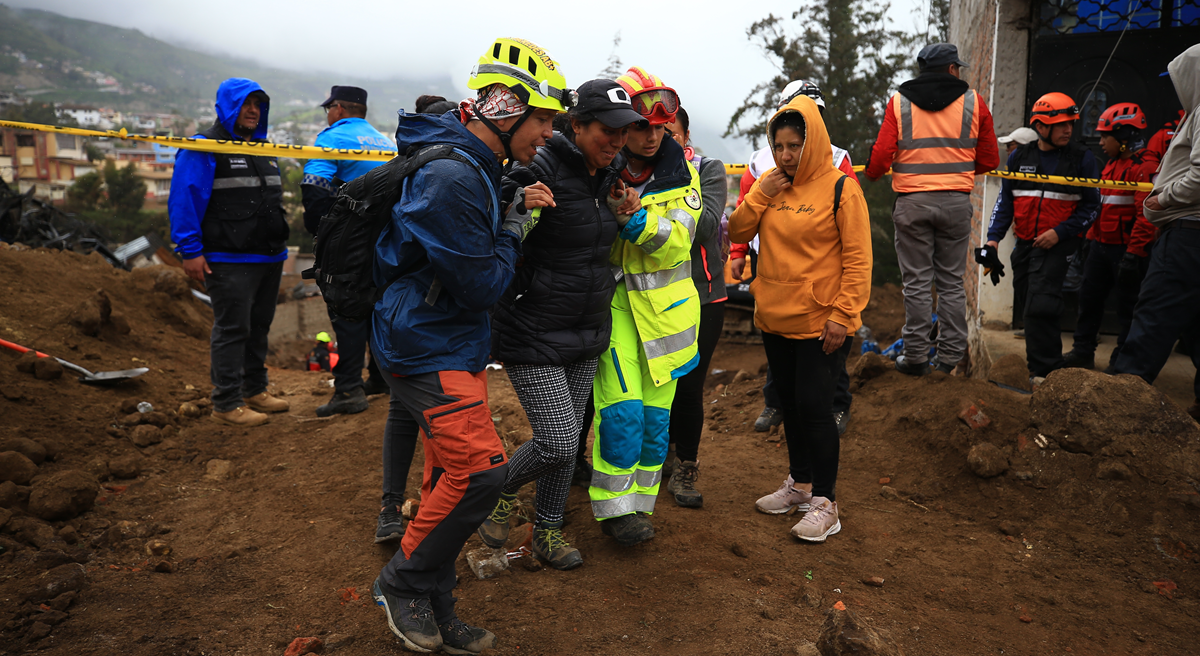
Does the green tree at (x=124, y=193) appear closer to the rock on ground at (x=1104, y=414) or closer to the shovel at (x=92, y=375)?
the shovel at (x=92, y=375)

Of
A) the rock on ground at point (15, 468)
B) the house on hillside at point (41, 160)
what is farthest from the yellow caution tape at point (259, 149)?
the house on hillside at point (41, 160)

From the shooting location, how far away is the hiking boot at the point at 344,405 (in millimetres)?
5668

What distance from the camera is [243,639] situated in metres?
2.81

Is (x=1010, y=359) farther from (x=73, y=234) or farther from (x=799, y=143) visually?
(x=73, y=234)

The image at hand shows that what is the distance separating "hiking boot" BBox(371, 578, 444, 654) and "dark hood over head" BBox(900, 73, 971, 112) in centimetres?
465

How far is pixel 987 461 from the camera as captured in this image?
4.32 meters

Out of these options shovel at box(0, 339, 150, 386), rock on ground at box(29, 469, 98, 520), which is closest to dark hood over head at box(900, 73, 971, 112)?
rock on ground at box(29, 469, 98, 520)

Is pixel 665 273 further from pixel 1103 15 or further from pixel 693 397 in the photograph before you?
pixel 1103 15

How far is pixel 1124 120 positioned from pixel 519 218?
5.35m

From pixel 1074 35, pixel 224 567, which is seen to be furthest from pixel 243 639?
pixel 1074 35

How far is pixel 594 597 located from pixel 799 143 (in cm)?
231

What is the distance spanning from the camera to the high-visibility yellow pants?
10.8ft

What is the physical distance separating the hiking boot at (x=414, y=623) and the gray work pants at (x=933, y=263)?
4.17 meters

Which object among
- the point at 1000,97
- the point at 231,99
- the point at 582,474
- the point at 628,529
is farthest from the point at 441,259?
the point at 1000,97
